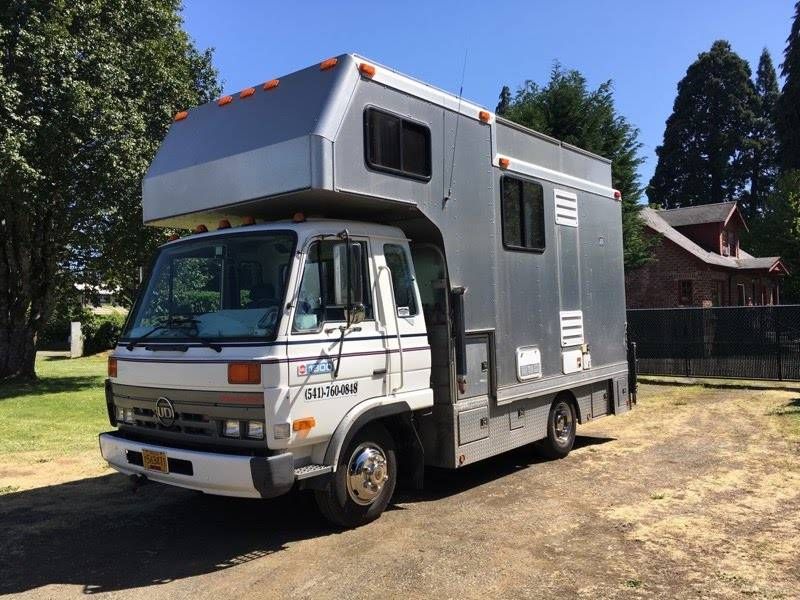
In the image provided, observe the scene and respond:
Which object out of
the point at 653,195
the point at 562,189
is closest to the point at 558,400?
the point at 562,189

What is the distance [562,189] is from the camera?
8.05m

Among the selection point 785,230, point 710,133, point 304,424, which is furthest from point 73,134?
point 710,133

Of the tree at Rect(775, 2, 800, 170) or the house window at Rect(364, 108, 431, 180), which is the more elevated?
the tree at Rect(775, 2, 800, 170)

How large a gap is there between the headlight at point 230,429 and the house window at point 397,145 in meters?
2.31

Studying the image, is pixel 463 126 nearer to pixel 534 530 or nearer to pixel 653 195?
pixel 534 530

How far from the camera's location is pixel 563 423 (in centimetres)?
815

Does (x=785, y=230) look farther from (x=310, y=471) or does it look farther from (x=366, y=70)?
(x=310, y=471)

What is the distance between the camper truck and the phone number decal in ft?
0.05

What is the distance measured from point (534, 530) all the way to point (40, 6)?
14446 mm

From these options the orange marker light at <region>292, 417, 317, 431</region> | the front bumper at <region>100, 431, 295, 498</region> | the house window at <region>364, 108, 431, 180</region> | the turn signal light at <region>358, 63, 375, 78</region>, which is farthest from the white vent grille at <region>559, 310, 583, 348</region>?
the front bumper at <region>100, 431, 295, 498</region>

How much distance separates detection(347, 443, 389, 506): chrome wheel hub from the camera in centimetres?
535

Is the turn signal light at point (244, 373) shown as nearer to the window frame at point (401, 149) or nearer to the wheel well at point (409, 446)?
the wheel well at point (409, 446)

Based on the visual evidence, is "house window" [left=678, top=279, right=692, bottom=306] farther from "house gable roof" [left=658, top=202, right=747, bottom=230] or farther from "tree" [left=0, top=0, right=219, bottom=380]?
"tree" [left=0, top=0, right=219, bottom=380]

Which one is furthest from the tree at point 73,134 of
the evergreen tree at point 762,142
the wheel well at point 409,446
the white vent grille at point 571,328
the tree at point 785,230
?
the evergreen tree at point 762,142
